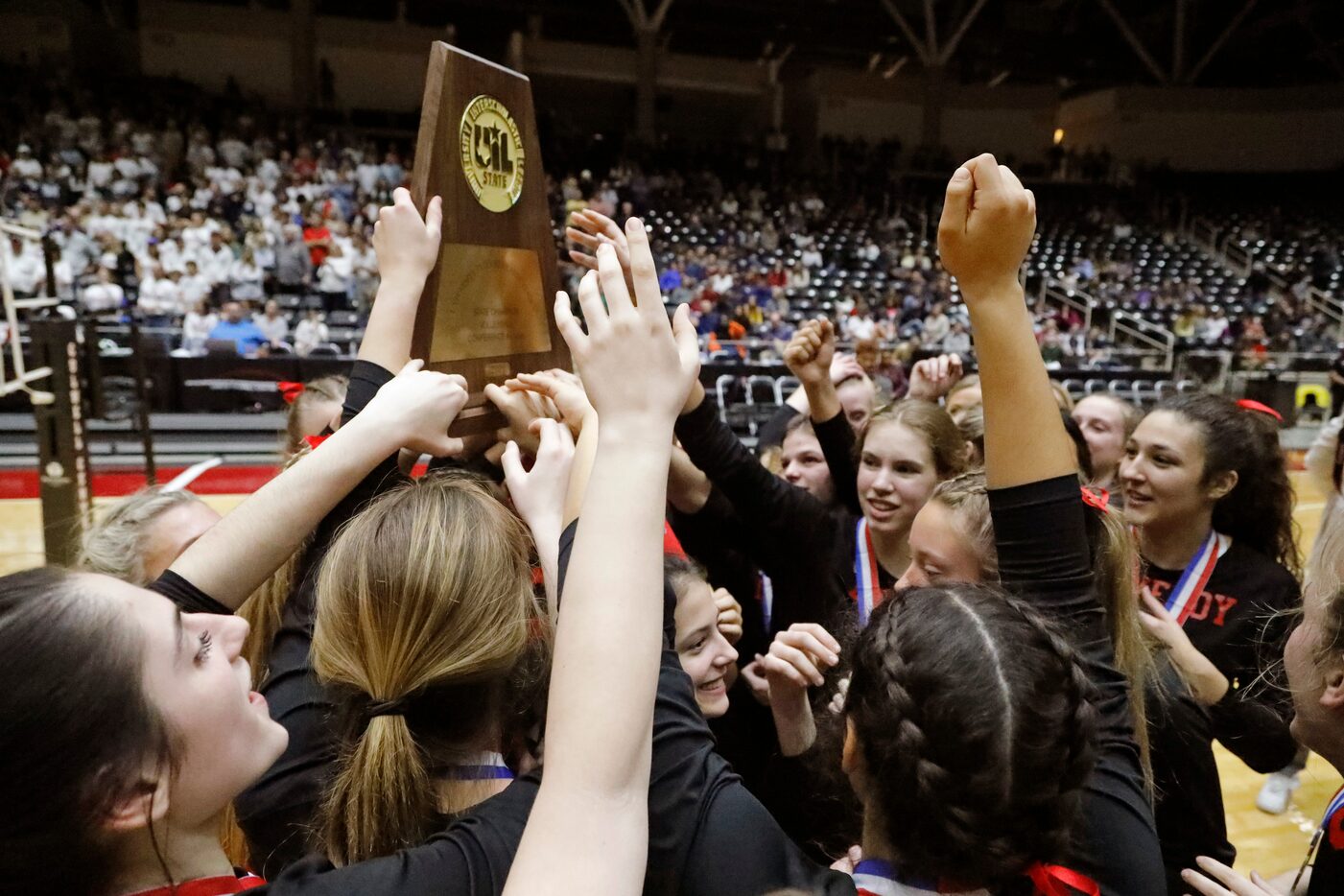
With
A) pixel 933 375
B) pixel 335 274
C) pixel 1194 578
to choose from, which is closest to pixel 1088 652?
pixel 1194 578

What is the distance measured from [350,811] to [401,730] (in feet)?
0.31

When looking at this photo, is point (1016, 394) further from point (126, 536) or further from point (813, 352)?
point (126, 536)

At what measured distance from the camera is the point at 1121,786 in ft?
3.14

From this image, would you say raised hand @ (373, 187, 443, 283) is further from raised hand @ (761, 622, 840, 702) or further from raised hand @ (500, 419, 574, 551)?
raised hand @ (761, 622, 840, 702)

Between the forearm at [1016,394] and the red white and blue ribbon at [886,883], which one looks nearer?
the red white and blue ribbon at [886,883]

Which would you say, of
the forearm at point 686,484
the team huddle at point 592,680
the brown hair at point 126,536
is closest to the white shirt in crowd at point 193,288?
the brown hair at point 126,536

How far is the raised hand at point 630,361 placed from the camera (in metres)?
0.73

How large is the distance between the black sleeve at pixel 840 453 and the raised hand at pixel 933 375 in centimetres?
39

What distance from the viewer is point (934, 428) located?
1.97 metres

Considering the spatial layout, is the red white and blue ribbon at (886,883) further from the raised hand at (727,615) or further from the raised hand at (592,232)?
the raised hand at (592,232)

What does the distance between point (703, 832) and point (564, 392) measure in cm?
56

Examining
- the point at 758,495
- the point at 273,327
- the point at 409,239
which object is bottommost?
the point at 758,495

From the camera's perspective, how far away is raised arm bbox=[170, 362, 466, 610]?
1.04m

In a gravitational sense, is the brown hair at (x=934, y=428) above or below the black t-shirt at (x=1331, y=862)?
above
